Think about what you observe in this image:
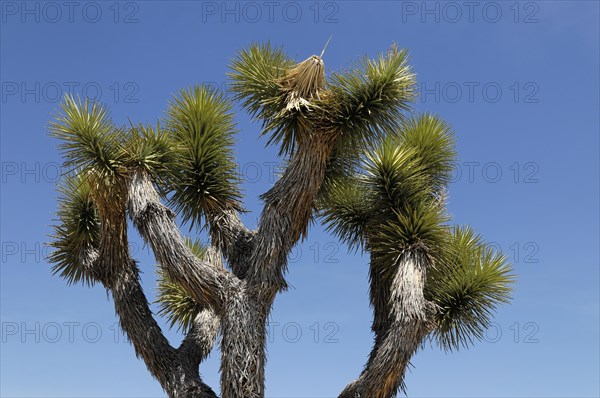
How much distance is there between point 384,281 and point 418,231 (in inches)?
50.3

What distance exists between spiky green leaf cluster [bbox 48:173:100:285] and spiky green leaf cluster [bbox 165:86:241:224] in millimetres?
1660

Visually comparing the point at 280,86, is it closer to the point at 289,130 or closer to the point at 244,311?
the point at 289,130

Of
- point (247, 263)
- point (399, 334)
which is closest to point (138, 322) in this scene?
point (247, 263)

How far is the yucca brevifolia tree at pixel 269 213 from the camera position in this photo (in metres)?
12.4

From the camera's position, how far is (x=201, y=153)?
13.1 meters

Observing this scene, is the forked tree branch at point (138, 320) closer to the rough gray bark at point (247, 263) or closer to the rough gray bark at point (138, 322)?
the rough gray bark at point (138, 322)

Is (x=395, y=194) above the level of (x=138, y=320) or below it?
above

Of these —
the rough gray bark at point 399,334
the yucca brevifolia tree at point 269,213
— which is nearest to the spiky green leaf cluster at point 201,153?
the yucca brevifolia tree at point 269,213

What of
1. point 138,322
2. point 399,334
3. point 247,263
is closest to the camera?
point 399,334

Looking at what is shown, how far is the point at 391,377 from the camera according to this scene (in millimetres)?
12469

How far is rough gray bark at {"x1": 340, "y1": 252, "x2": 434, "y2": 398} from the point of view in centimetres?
1225

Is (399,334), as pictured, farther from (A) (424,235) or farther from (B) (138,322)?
(B) (138,322)

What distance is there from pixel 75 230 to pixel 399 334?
5654mm

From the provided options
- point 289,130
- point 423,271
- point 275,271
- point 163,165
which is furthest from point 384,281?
point 163,165
